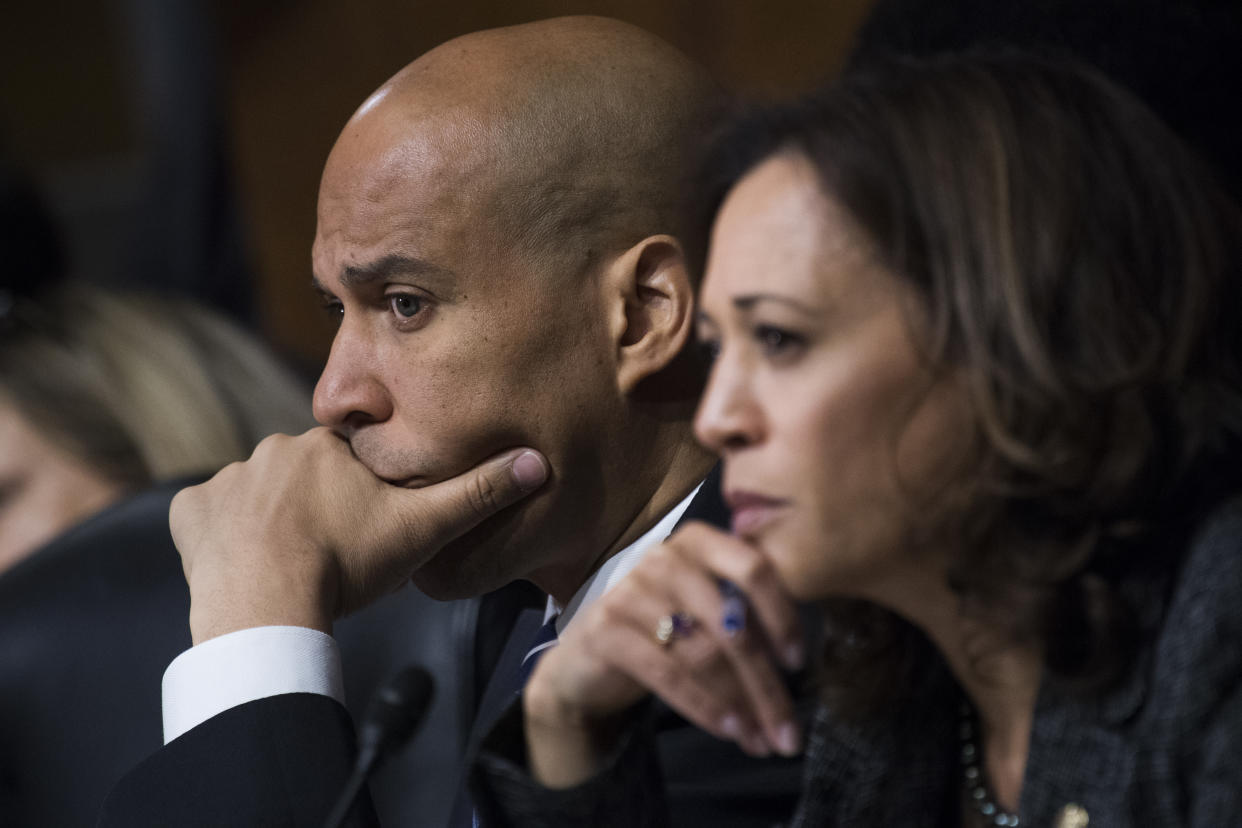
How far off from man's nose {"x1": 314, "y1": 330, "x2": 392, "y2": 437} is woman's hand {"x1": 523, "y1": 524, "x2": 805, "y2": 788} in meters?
0.41

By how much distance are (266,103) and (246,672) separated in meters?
2.91

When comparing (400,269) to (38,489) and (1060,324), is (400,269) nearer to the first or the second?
(1060,324)

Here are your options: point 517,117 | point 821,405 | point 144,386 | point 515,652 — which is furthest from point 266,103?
point 821,405

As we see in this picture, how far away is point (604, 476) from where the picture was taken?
4.62ft

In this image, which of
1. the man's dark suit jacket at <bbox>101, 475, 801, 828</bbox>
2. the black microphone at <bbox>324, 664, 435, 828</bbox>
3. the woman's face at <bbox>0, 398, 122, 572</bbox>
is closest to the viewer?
the black microphone at <bbox>324, 664, 435, 828</bbox>

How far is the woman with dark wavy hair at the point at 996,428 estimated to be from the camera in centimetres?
90

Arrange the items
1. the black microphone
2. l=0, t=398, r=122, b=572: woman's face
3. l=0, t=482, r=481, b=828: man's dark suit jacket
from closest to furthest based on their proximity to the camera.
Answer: the black microphone < l=0, t=482, r=481, b=828: man's dark suit jacket < l=0, t=398, r=122, b=572: woman's face

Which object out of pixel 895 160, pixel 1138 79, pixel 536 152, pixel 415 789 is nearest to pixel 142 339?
pixel 415 789

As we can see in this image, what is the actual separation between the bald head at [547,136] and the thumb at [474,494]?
0.19 meters

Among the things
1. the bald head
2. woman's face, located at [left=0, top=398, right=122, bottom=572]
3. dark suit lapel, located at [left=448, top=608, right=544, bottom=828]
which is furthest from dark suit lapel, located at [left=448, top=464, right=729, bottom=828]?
woman's face, located at [left=0, top=398, right=122, bottom=572]

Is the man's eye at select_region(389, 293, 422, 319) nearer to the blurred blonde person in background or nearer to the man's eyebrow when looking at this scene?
the man's eyebrow

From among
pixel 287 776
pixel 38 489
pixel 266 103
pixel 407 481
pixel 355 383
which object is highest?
pixel 355 383

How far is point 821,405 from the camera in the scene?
0.92 meters

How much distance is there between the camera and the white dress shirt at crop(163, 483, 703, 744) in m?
1.30
